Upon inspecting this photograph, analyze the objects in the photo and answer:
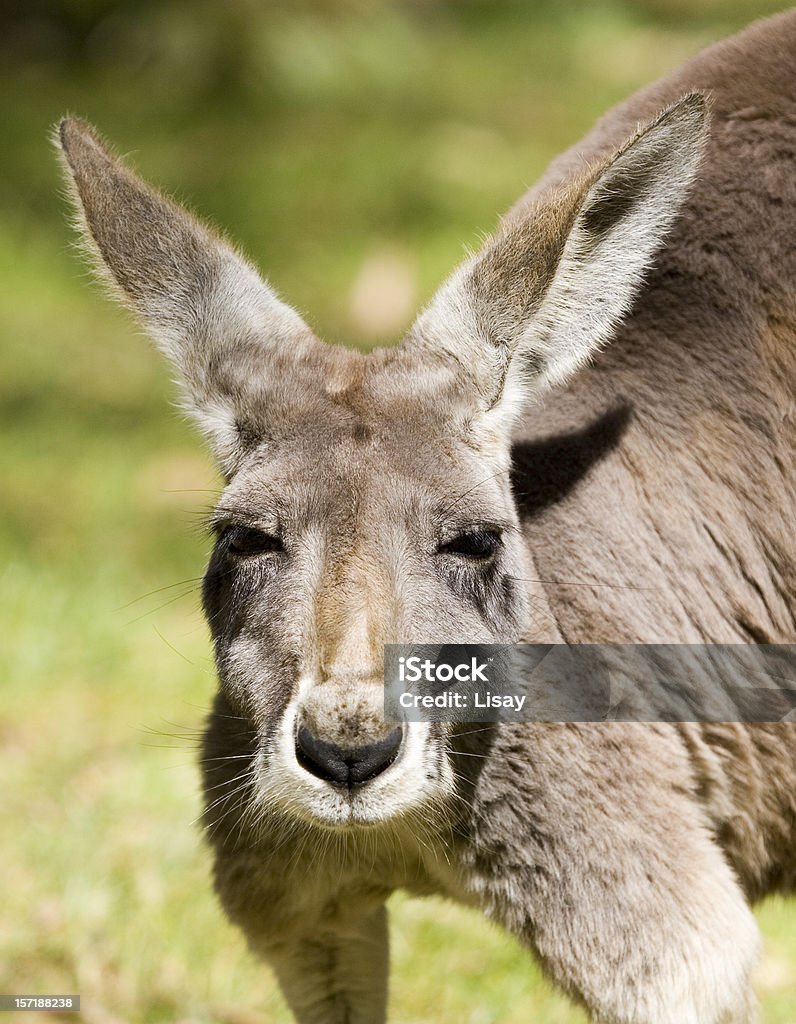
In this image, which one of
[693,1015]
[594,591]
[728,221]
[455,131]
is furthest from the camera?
[455,131]

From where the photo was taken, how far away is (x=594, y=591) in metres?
3.63

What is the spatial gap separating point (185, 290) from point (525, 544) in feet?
3.41

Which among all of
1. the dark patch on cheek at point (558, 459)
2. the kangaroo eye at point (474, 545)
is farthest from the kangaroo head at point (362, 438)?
the dark patch on cheek at point (558, 459)

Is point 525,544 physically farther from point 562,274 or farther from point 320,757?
point 320,757

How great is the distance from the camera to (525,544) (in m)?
3.55

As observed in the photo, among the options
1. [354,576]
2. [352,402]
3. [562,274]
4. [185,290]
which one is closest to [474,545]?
[354,576]

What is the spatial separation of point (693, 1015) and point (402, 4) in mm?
14985

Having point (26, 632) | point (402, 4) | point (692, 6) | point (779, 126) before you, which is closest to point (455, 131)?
point (402, 4)

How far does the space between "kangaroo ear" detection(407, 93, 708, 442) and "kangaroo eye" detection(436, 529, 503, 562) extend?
1.10 ft

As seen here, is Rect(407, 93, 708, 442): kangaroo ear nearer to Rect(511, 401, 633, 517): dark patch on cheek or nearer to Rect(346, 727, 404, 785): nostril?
Rect(511, 401, 633, 517): dark patch on cheek

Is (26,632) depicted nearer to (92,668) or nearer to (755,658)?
(92,668)

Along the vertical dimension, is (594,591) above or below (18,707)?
below

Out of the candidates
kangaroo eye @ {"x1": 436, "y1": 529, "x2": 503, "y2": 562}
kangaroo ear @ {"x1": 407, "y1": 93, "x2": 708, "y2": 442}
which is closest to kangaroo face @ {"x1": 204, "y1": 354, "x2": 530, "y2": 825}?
kangaroo eye @ {"x1": 436, "y1": 529, "x2": 503, "y2": 562}

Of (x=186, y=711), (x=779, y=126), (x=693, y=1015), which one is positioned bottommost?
(x=693, y=1015)
